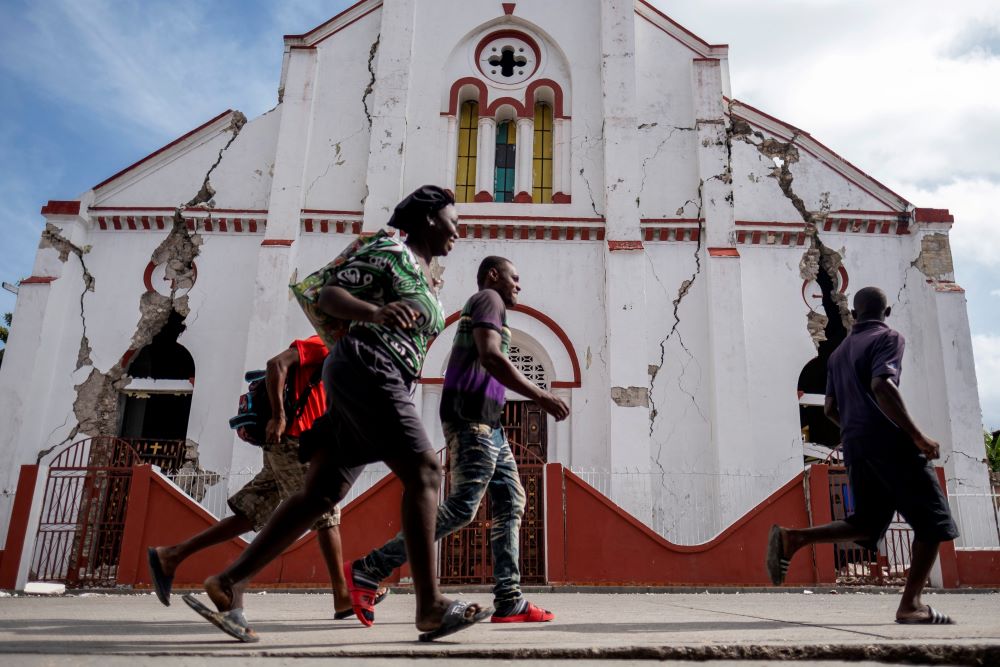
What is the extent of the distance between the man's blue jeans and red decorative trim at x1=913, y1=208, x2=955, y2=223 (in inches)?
410

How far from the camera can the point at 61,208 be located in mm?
11742

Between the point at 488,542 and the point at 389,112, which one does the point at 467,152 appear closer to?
the point at 389,112

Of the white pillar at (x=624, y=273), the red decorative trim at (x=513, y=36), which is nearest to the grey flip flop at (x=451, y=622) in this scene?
the white pillar at (x=624, y=273)

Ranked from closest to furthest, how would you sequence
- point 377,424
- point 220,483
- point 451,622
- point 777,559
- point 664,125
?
point 451,622 → point 377,424 → point 777,559 → point 220,483 → point 664,125

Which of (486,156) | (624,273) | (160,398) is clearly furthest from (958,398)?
(160,398)

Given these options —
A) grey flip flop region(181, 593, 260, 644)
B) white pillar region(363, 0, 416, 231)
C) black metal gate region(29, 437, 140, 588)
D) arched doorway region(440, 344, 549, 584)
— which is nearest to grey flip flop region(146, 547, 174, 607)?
grey flip flop region(181, 593, 260, 644)

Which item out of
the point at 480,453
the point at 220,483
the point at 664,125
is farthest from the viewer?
the point at 664,125

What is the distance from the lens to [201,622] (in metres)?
3.63

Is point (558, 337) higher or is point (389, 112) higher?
point (389, 112)

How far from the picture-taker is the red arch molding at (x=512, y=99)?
12.6 m

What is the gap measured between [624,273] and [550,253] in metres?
1.13

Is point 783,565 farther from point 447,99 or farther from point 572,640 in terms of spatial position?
point 447,99

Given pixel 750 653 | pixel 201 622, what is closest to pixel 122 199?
pixel 201 622

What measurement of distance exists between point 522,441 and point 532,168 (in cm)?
428
